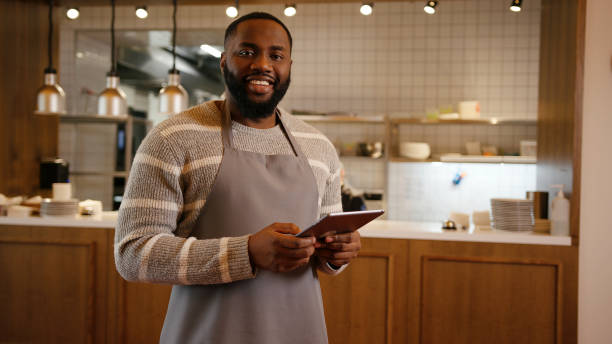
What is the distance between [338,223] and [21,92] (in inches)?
149

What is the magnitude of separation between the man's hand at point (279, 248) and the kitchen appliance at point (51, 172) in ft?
11.6

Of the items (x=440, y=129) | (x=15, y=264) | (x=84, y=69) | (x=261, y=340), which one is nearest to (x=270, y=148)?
(x=261, y=340)

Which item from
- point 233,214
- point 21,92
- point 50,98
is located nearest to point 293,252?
point 233,214

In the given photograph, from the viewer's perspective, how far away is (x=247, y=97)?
4.43 feet

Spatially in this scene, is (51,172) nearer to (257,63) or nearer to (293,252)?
(257,63)

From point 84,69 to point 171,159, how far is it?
19.5ft

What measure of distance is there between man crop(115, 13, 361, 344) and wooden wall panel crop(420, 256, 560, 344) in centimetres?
173

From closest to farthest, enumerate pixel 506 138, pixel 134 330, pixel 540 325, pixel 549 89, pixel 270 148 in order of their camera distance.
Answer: pixel 270 148, pixel 540 325, pixel 134 330, pixel 549 89, pixel 506 138

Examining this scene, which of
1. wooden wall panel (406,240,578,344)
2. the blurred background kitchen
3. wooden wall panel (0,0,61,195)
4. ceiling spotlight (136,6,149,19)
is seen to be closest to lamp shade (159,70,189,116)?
ceiling spotlight (136,6,149,19)

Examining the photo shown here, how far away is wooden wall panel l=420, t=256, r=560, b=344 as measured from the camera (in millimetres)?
2928

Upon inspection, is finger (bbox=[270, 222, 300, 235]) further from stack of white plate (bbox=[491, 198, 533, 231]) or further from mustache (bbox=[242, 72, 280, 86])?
stack of white plate (bbox=[491, 198, 533, 231])

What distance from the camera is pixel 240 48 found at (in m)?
1.34

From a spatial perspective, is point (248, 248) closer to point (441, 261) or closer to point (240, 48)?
point (240, 48)

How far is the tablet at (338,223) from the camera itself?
113 cm
